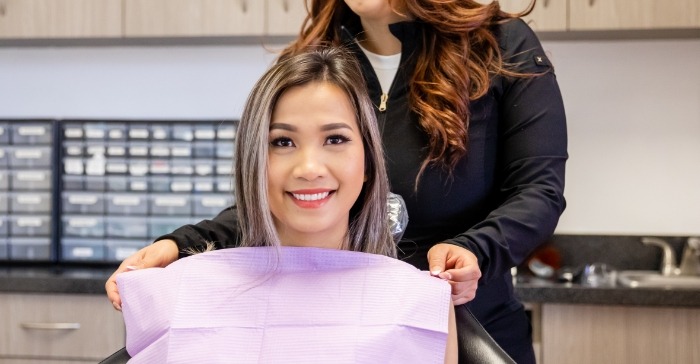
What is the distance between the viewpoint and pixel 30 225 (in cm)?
300

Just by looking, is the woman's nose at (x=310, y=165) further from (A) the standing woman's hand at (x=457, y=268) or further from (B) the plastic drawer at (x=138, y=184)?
(B) the plastic drawer at (x=138, y=184)

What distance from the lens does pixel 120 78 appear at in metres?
3.14

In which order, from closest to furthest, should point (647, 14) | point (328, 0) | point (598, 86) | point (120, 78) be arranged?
point (328, 0) < point (647, 14) < point (598, 86) < point (120, 78)

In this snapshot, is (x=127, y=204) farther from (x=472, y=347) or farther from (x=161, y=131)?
Answer: (x=472, y=347)

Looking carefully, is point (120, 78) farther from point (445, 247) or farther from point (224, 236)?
point (445, 247)

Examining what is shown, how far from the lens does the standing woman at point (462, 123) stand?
138 centimetres

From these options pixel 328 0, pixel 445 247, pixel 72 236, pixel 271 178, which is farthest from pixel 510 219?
pixel 72 236

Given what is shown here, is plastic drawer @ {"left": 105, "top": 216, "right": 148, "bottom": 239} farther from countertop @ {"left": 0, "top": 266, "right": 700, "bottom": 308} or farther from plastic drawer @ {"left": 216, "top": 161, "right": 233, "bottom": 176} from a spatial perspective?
countertop @ {"left": 0, "top": 266, "right": 700, "bottom": 308}

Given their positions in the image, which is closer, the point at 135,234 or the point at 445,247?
the point at 445,247

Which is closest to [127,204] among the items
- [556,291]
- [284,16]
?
[284,16]

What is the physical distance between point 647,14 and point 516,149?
1472mm

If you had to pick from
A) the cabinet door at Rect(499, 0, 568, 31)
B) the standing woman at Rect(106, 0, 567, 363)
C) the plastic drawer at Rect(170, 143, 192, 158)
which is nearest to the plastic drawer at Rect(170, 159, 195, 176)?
the plastic drawer at Rect(170, 143, 192, 158)

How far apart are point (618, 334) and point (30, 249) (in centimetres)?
191

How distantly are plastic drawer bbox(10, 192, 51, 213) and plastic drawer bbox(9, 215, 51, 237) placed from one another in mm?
24
